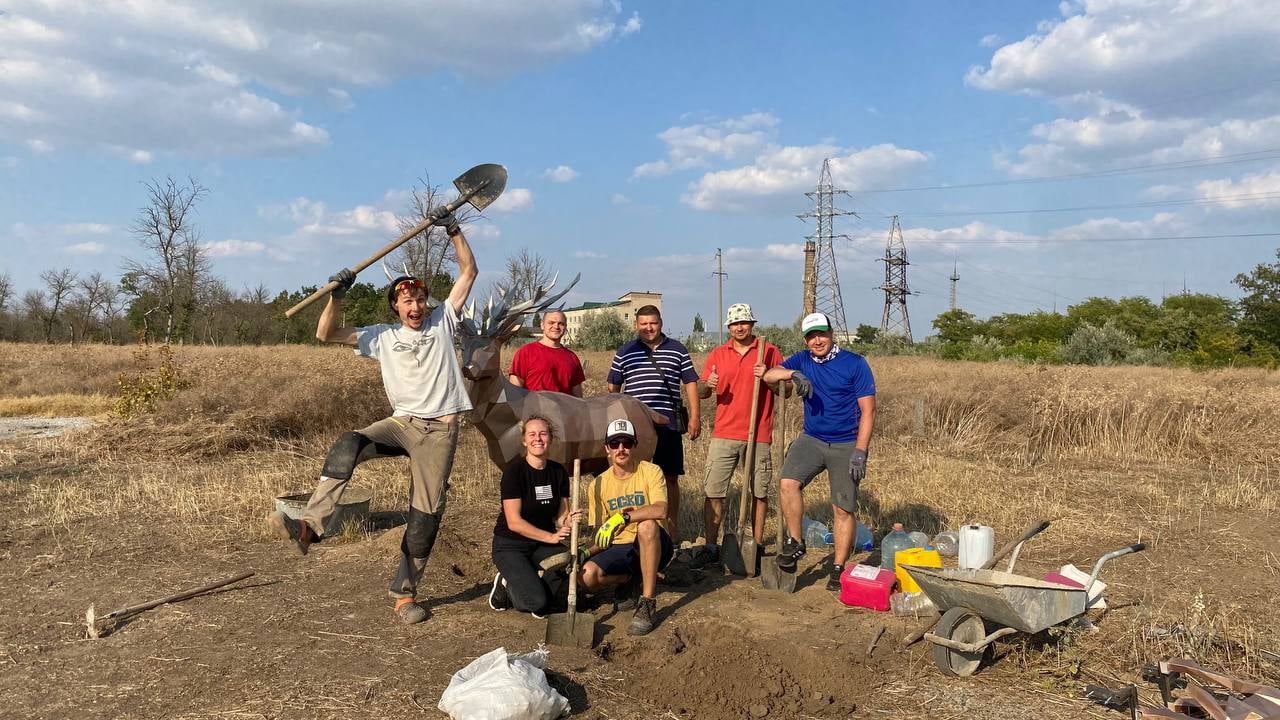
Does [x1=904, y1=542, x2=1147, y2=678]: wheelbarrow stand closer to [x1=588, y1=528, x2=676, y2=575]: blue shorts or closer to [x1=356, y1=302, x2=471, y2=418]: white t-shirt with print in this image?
[x1=588, y1=528, x2=676, y2=575]: blue shorts

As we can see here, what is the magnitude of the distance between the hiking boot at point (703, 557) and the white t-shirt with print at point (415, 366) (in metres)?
2.13

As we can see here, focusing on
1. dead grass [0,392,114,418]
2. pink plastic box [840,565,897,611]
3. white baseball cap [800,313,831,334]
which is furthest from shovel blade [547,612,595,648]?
dead grass [0,392,114,418]

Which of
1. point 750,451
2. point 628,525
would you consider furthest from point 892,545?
point 628,525

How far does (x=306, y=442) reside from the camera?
39.1ft

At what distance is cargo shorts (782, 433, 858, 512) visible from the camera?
5859 millimetres

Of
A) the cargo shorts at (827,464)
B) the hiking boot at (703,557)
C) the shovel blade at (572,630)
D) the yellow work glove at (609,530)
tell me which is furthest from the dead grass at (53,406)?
the cargo shorts at (827,464)

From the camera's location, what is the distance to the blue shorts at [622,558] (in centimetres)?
521

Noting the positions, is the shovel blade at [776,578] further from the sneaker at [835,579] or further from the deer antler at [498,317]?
the deer antler at [498,317]

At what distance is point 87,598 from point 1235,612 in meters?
7.03

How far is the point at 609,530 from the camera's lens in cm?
521

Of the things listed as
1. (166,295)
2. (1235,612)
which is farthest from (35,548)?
(166,295)

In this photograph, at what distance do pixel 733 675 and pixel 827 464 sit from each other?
6.51 ft

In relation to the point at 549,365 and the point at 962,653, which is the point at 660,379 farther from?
A: the point at 962,653

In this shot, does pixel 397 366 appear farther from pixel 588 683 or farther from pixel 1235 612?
pixel 1235 612
